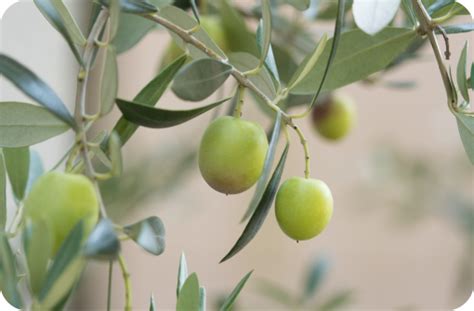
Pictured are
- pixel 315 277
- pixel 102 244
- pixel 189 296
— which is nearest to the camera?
pixel 102 244

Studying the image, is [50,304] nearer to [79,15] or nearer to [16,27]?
[16,27]

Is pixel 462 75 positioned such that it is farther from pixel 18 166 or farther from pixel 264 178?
pixel 18 166

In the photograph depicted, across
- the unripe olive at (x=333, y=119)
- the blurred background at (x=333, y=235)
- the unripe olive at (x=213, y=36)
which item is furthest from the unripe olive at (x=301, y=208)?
the blurred background at (x=333, y=235)

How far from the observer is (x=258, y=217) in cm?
44

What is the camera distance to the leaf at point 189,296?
42 cm

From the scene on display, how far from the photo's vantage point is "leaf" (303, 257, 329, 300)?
4.53ft

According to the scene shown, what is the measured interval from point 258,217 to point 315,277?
1.01 metres

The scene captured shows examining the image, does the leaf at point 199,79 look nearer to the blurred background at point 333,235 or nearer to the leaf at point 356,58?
the leaf at point 356,58

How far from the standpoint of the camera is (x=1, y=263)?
37cm

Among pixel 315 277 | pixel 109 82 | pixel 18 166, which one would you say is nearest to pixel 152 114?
pixel 109 82

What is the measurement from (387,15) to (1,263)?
227mm

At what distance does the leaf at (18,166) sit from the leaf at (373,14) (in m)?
0.25

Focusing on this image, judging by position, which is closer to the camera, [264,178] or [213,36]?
[264,178]

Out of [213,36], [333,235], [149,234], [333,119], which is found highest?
[149,234]
